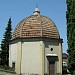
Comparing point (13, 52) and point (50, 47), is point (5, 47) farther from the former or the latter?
point (50, 47)

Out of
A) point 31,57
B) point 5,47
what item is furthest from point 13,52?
point 5,47

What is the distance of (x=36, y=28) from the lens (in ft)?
109

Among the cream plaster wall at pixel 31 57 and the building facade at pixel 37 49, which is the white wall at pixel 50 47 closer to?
the building facade at pixel 37 49

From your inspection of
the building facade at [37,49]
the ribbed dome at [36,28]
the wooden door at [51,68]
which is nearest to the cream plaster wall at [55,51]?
the building facade at [37,49]

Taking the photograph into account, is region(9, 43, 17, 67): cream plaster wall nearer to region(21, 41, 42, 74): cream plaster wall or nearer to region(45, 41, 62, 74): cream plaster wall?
region(21, 41, 42, 74): cream plaster wall

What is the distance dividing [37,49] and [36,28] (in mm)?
3049

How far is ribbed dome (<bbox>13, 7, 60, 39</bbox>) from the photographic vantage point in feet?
108

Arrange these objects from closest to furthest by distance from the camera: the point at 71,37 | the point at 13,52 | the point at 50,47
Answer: the point at 71,37 < the point at 50,47 < the point at 13,52

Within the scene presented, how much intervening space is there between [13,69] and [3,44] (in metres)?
12.5

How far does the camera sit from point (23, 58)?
107 ft

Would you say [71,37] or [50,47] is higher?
[71,37]

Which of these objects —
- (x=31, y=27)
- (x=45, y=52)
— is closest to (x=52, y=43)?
(x=45, y=52)

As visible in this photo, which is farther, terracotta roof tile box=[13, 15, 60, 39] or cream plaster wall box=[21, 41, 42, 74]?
terracotta roof tile box=[13, 15, 60, 39]

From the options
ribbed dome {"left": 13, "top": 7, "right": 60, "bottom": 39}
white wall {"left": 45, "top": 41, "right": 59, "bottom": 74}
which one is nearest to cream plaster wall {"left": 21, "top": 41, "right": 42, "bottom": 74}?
white wall {"left": 45, "top": 41, "right": 59, "bottom": 74}
